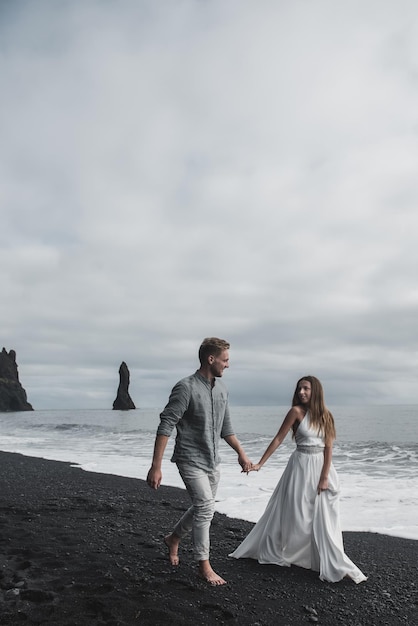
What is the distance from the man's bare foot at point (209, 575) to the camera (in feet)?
15.5

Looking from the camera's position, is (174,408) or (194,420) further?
(194,420)

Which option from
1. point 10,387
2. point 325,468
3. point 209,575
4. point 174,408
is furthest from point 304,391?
point 10,387

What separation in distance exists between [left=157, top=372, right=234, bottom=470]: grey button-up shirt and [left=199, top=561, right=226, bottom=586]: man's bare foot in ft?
2.93

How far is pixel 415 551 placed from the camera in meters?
6.64

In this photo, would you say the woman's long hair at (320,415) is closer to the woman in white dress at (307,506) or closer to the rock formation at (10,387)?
the woman in white dress at (307,506)

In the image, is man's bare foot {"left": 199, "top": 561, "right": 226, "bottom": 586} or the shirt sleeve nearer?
the shirt sleeve

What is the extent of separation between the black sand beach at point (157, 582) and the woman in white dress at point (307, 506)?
0.46 feet

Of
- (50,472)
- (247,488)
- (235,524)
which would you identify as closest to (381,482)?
(247,488)

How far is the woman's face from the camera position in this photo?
5.45 metres

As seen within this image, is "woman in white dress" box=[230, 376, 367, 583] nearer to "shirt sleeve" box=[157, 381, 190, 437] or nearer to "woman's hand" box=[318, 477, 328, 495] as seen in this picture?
"woman's hand" box=[318, 477, 328, 495]

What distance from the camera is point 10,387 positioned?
142 metres

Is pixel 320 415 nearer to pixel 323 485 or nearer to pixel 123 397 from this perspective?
pixel 323 485

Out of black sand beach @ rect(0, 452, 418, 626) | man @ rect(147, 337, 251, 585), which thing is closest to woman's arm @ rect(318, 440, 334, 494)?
black sand beach @ rect(0, 452, 418, 626)

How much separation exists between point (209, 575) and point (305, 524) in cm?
109
